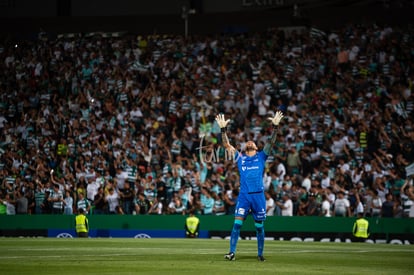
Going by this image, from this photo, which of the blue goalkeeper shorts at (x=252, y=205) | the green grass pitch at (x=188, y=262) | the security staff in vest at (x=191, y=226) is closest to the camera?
the green grass pitch at (x=188, y=262)

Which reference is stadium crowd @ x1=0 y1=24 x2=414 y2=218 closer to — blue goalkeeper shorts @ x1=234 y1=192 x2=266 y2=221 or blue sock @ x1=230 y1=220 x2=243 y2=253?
blue goalkeeper shorts @ x1=234 y1=192 x2=266 y2=221

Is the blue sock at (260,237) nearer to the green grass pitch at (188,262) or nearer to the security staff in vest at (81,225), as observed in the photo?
the green grass pitch at (188,262)

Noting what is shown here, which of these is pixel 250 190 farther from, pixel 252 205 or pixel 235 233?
pixel 235 233

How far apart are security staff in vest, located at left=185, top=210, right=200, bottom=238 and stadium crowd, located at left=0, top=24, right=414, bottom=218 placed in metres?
1.08

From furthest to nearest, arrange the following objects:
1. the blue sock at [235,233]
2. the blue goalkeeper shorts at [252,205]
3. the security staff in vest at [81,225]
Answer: the security staff in vest at [81,225] < the blue goalkeeper shorts at [252,205] < the blue sock at [235,233]

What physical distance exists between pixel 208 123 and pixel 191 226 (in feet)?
18.8

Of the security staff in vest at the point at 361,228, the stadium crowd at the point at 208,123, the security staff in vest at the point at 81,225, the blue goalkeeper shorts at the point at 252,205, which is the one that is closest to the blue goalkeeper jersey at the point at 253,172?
the blue goalkeeper shorts at the point at 252,205

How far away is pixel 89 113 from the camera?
139ft

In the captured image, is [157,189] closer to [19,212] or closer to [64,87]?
[19,212]

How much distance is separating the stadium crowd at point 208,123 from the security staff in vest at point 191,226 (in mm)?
1084

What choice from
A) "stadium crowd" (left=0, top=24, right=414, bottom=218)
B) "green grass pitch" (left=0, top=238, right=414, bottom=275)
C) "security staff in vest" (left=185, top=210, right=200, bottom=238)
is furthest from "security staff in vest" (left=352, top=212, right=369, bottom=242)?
"green grass pitch" (left=0, top=238, right=414, bottom=275)

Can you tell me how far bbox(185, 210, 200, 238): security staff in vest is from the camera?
35656 mm

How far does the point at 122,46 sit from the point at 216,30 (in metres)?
5.43

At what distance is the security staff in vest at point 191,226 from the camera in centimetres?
3566
